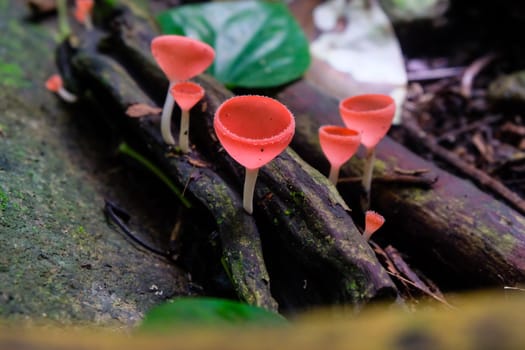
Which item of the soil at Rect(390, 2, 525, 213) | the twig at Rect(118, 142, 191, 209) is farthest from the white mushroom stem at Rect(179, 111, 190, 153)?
the soil at Rect(390, 2, 525, 213)

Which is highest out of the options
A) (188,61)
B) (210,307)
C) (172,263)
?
(188,61)

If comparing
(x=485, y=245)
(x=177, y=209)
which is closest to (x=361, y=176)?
(x=485, y=245)

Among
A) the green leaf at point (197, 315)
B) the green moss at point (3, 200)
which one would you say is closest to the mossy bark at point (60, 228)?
the green moss at point (3, 200)

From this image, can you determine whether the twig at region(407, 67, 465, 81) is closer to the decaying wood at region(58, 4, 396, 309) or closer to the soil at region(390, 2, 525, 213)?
the soil at region(390, 2, 525, 213)

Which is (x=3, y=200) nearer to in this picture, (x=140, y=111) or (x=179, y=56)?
(x=140, y=111)

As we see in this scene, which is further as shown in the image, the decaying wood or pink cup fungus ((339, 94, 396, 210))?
pink cup fungus ((339, 94, 396, 210))

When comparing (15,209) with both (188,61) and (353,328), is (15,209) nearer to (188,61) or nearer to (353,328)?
(188,61)
